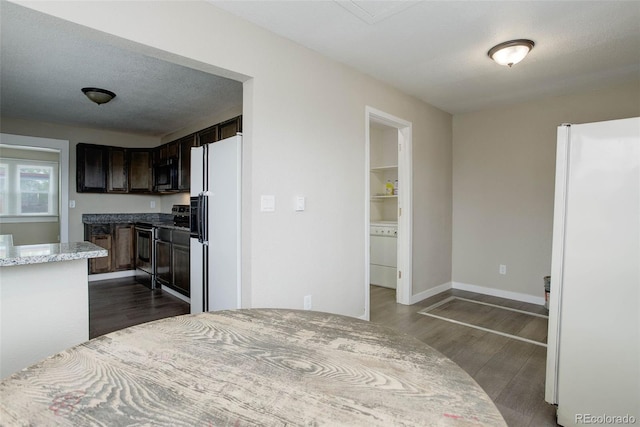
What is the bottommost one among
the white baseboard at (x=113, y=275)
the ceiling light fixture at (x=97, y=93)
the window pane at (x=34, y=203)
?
the white baseboard at (x=113, y=275)

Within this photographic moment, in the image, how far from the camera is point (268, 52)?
232 centimetres

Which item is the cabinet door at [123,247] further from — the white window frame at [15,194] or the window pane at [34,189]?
the window pane at [34,189]

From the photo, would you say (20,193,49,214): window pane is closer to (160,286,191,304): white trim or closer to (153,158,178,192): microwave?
(153,158,178,192): microwave

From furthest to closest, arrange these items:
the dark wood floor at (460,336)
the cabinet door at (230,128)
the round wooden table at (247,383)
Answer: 1. the cabinet door at (230,128)
2. the dark wood floor at (460,336)
3. the round wooden table at (247,383)

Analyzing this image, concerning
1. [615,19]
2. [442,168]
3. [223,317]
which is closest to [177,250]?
[223,317]

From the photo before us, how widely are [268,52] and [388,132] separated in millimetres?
3384

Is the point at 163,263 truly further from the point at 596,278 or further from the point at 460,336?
the point at 596,278

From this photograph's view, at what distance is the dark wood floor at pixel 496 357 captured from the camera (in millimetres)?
1912

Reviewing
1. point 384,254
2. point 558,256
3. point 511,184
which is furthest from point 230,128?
point 511,184

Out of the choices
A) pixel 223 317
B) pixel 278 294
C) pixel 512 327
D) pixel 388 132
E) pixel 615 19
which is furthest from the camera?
pixel 388 132

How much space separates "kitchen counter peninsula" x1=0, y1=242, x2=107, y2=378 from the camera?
1.47 metres

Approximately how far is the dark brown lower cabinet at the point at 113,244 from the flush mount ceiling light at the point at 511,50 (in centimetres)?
541

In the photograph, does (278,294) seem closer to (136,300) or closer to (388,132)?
(136,300)

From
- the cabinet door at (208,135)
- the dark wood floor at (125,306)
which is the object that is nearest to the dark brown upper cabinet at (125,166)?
the cabinet door at (208,135)
